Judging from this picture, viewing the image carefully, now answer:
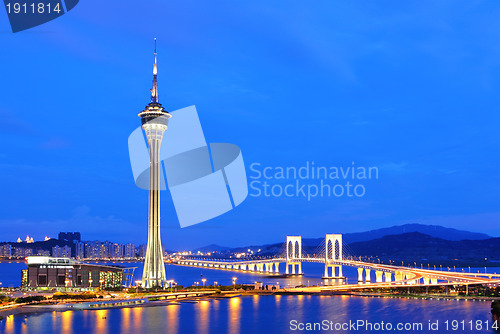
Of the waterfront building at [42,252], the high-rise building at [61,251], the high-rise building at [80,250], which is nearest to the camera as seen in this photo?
the waterfront building at [42,252]

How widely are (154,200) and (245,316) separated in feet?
58.0

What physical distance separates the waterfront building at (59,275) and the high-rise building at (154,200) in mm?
4101

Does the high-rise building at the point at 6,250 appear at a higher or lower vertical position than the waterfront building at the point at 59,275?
higher

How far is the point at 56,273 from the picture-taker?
167 ft

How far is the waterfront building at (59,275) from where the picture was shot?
50.8m

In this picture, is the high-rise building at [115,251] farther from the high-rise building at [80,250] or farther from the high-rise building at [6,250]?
the high-rise building at [6,250]

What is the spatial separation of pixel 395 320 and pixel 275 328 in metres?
8.05

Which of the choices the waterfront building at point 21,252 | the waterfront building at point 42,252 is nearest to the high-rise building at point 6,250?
the waterfront building at point 21,252

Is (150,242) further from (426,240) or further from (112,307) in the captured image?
(426,240)

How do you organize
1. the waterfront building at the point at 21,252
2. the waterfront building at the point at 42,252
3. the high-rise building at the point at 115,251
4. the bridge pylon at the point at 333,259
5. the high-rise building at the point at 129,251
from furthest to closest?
the high-rise building at the point at 129,251 < the high-rise building at the point at 115,251 < the waterfront building at the point at 42,252 < the waterfront building at the point at 21,252 < the bridge pylon at the point at 333,259

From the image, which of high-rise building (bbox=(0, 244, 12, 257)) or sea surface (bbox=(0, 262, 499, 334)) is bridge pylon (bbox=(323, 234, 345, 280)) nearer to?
sea surface (bbox=(0, 262, 499, 334))

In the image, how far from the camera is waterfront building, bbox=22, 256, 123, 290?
2002 inches

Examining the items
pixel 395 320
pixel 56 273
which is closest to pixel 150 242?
pixel 56 273

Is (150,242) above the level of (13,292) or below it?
above
